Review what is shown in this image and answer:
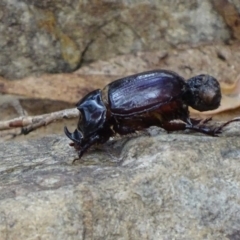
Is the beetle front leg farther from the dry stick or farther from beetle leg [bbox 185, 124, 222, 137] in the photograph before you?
the dry stick

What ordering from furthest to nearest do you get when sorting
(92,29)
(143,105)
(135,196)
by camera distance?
1. (92,29)
2. (143,105)
3. (135,196)

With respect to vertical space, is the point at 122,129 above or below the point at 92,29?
above

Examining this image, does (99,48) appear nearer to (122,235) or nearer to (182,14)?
(182,14)

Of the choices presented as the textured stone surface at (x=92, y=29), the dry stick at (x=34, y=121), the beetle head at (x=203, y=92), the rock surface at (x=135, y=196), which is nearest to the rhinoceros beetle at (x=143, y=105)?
the beetle head at (x=203, y=92)

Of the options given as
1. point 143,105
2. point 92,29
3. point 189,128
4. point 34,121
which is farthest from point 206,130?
point 92,29

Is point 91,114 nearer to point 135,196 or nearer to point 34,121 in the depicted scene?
point 135,196

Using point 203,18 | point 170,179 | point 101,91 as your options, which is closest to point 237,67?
point 203,18

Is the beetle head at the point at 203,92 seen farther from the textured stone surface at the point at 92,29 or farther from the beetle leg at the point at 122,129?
the textured stone surface at the point at 92,29
